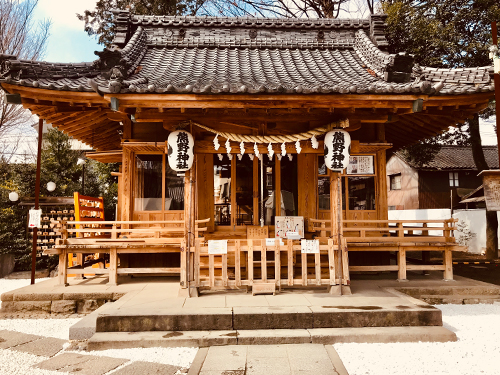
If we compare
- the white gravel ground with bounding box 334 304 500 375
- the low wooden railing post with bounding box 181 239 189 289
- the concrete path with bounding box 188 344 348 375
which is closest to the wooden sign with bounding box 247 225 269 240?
the low wooden railing post with bounding box 181 239 189 289

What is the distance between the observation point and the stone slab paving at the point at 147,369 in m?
4.23

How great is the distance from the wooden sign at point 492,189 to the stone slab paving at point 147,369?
14.8 ft

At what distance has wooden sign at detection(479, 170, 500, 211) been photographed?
164 inches

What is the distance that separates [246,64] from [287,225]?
4.40m

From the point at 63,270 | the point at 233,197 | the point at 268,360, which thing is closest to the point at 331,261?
the point at 268,360

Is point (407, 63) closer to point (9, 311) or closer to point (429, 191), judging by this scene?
point (9, 311)

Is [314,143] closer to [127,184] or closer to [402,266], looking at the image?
[402,266]

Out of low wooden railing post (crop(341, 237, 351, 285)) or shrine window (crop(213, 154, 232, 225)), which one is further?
shrine window (crop(213, 154, 232, 225))

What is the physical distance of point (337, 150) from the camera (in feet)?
21.3

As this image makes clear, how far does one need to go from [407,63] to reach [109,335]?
287 inches

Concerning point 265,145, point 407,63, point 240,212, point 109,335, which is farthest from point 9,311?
point 407,63

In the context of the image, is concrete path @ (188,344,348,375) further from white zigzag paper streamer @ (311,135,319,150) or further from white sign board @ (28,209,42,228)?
white sign board @ (28,209,42,228)

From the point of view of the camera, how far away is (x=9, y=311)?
699 cm

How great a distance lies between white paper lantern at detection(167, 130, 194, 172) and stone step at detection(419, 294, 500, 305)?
19.0ft
